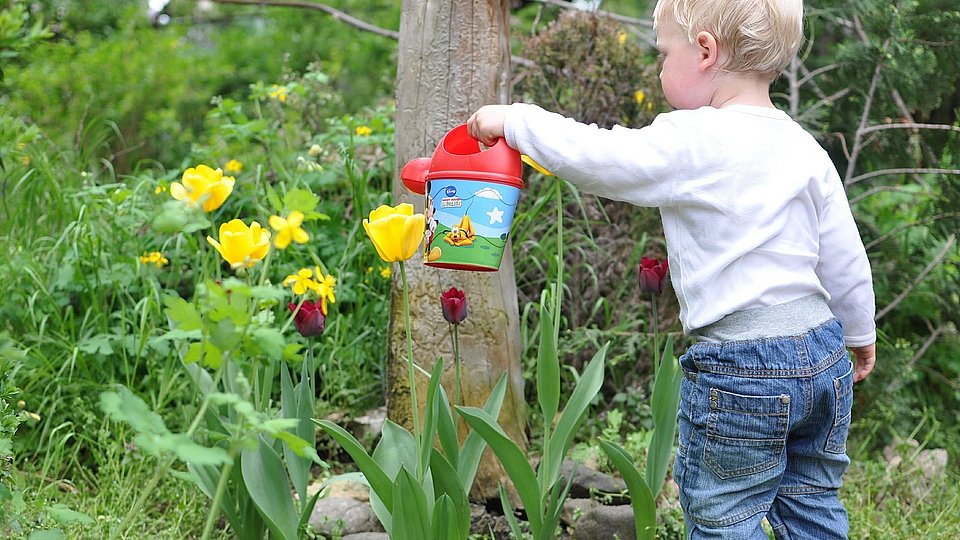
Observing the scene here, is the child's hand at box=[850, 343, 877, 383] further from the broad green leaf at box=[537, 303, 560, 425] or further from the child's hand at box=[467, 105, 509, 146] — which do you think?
the child's hand at box=[467, 105, 509, 146]

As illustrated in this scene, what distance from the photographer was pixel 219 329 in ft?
4.05

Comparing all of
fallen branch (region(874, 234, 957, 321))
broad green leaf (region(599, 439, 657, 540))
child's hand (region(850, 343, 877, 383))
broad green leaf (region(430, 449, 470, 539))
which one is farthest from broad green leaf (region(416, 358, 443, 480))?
fallen branch (region(874, 234, 957, 321))

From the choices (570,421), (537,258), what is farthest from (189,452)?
(537,258)

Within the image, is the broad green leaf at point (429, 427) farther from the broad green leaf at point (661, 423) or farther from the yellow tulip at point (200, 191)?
the yellow tulip at point (200, 191)

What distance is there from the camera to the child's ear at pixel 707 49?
170cm

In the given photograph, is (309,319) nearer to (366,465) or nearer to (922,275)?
(366,465)

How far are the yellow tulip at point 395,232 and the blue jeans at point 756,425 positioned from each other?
1.80 ft

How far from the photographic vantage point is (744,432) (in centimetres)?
168

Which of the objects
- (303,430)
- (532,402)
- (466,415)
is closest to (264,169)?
(532,402)

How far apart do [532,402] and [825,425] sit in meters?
1.29

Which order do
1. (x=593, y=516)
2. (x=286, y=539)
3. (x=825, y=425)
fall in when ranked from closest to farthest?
1. (x=825, y=425)
2. (x=286, y=539)
3. (x=593, y=516)

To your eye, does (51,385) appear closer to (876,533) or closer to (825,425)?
(825,425)

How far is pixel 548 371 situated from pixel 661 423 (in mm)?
311

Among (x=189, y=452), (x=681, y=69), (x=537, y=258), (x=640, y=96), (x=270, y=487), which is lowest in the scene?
(x=537, y=258)
